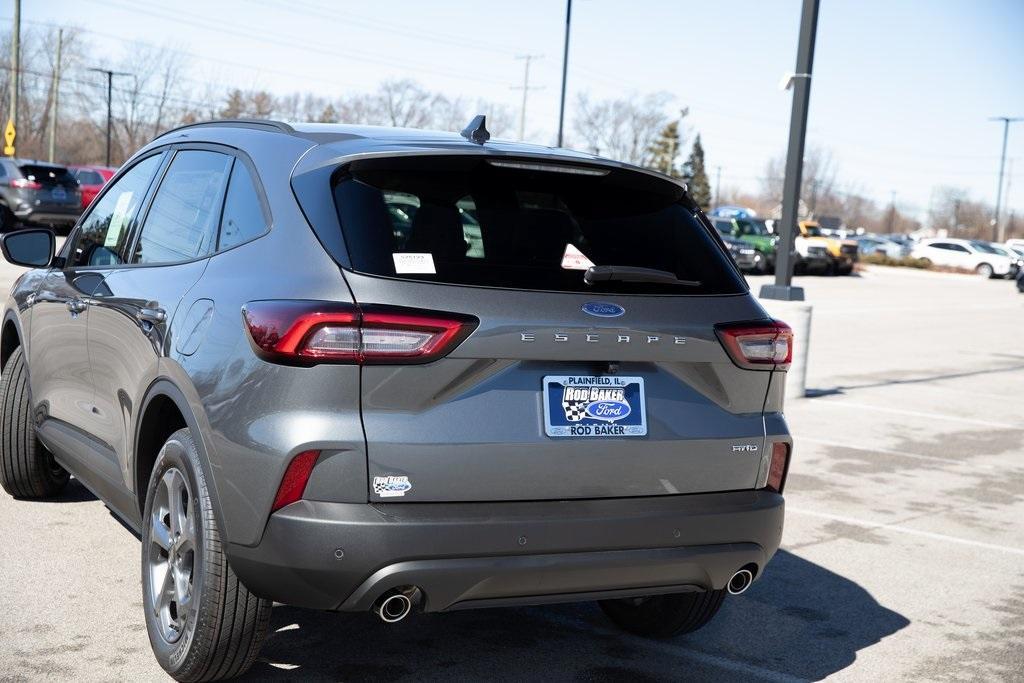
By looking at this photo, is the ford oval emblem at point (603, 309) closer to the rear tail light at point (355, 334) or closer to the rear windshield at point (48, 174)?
the rear tail light at point (355, 334)

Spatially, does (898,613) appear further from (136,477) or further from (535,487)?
(136,477)

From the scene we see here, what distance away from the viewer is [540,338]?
11.1 feet

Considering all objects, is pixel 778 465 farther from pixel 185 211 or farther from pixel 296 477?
Answer: pixel 185 211

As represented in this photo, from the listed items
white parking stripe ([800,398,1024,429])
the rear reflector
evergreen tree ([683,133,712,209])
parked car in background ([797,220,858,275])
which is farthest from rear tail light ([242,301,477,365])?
evergreen tree ([683,133,712,209])

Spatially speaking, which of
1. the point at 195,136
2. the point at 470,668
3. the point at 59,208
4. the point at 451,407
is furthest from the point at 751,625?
the point at 59,208

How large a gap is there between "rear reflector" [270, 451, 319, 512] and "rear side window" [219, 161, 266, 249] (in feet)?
2.56

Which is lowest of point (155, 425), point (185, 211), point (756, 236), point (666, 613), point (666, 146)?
point (666, 613)

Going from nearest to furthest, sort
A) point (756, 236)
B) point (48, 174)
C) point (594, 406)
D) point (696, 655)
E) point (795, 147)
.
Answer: point (594, 406) < point (696, 655) < point (795, 147) < point (48, 174) < point (756, 236)

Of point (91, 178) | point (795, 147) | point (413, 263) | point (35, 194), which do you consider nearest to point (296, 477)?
point (413, 263)

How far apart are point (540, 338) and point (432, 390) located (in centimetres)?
35

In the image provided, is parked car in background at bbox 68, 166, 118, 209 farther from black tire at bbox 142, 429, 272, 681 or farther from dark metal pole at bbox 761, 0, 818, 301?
black tire at bbox 142, 429, 272, 681

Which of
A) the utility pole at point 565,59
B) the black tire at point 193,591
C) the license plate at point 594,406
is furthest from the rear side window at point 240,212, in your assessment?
the utility pole at point 565,59

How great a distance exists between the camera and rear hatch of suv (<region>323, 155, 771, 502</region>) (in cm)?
328

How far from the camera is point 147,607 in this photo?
3967mm
